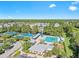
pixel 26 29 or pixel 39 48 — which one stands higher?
pixel 26 29

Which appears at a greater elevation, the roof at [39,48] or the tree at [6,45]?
the tree at [6,45]

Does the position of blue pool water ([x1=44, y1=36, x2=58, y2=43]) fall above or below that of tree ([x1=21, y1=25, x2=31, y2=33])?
below

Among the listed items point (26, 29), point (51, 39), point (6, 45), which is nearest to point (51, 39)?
point (51, 39)

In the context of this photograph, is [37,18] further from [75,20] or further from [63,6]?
[75,20]

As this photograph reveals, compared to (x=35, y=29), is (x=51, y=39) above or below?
below

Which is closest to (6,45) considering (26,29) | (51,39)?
(26,29)

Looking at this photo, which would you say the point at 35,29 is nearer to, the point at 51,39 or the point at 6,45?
the point at 51,39

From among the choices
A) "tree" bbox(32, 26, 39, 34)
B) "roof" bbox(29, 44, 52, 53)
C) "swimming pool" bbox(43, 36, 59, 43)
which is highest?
"tree" bbox(32, 26, 39, 34)

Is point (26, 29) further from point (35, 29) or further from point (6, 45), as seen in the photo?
point (6, 45)

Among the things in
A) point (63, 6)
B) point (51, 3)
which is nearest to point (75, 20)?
point (63, 6)

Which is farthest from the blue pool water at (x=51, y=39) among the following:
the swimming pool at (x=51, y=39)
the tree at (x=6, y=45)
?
the tree at (x=6, y=45)

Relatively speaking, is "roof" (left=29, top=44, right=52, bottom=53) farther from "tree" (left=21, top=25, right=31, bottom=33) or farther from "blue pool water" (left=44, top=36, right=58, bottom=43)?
"tree" (left=21, top=25, right=31, bottom=33)

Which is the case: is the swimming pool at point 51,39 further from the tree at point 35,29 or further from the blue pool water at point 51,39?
the tree at point 35,29

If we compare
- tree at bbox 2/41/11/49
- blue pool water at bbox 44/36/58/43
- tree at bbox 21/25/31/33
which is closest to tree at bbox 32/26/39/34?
tree at bbox 21/25/31/33
